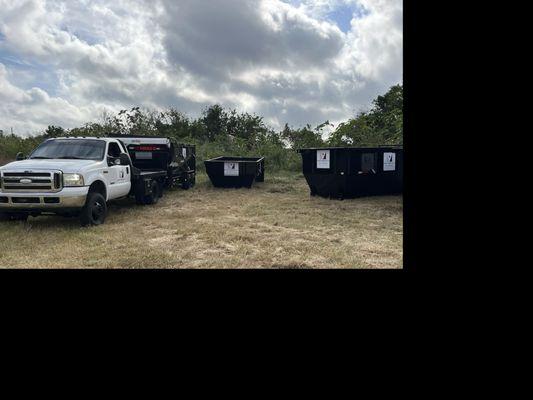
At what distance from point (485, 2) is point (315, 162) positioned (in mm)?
10031

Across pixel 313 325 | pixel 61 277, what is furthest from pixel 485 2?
pixel 61 277

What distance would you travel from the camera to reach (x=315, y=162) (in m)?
11.6

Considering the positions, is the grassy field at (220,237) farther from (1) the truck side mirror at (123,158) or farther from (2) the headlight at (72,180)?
(1) the truck side mirror at (123,158)

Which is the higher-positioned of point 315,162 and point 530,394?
point 315,162

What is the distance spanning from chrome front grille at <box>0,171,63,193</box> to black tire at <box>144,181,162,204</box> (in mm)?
3372

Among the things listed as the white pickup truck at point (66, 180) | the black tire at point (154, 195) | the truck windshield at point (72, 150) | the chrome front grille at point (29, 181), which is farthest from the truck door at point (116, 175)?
the chrome front grille at point (29, 181)

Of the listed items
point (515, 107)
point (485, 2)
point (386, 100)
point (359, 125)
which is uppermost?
point (386, 100)

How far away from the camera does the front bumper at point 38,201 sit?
7.02 meters

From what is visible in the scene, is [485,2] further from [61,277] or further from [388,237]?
[388,237]

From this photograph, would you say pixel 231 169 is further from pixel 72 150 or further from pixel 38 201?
pixel 38 201

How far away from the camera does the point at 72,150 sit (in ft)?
27.4

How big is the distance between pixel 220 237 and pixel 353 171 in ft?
18.2

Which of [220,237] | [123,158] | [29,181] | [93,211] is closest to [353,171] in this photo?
[220,237]

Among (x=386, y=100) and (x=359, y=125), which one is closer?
(x=359, y=125)
